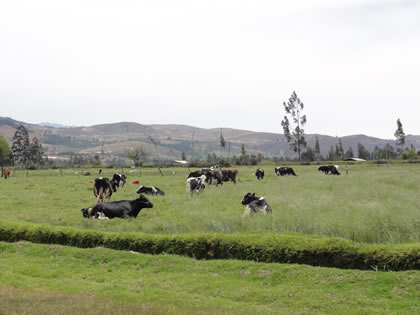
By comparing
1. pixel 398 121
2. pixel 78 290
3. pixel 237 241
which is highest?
pixel 398 121

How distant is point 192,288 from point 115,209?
35.8 feet

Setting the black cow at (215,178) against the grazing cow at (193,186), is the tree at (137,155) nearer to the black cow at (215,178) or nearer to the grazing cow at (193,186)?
the black cow at (215,178)

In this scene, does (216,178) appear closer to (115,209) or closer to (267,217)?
(115,209)

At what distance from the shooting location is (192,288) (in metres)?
9.41

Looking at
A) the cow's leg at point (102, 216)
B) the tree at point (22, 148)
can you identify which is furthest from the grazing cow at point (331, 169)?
the tree at point (22, 148)

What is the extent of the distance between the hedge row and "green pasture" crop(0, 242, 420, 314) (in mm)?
658

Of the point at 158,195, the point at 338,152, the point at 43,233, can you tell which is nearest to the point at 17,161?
the point at 338,152

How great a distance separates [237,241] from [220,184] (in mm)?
22985

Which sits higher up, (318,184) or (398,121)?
(398,121)

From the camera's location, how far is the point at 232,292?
29.6 ft

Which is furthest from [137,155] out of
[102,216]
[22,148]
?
[102,216]

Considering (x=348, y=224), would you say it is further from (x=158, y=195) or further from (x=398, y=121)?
(x=398, y=121)

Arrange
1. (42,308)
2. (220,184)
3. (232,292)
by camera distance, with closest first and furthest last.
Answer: (42,308), (232,292), (220,184)

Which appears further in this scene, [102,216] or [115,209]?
[115,209]
